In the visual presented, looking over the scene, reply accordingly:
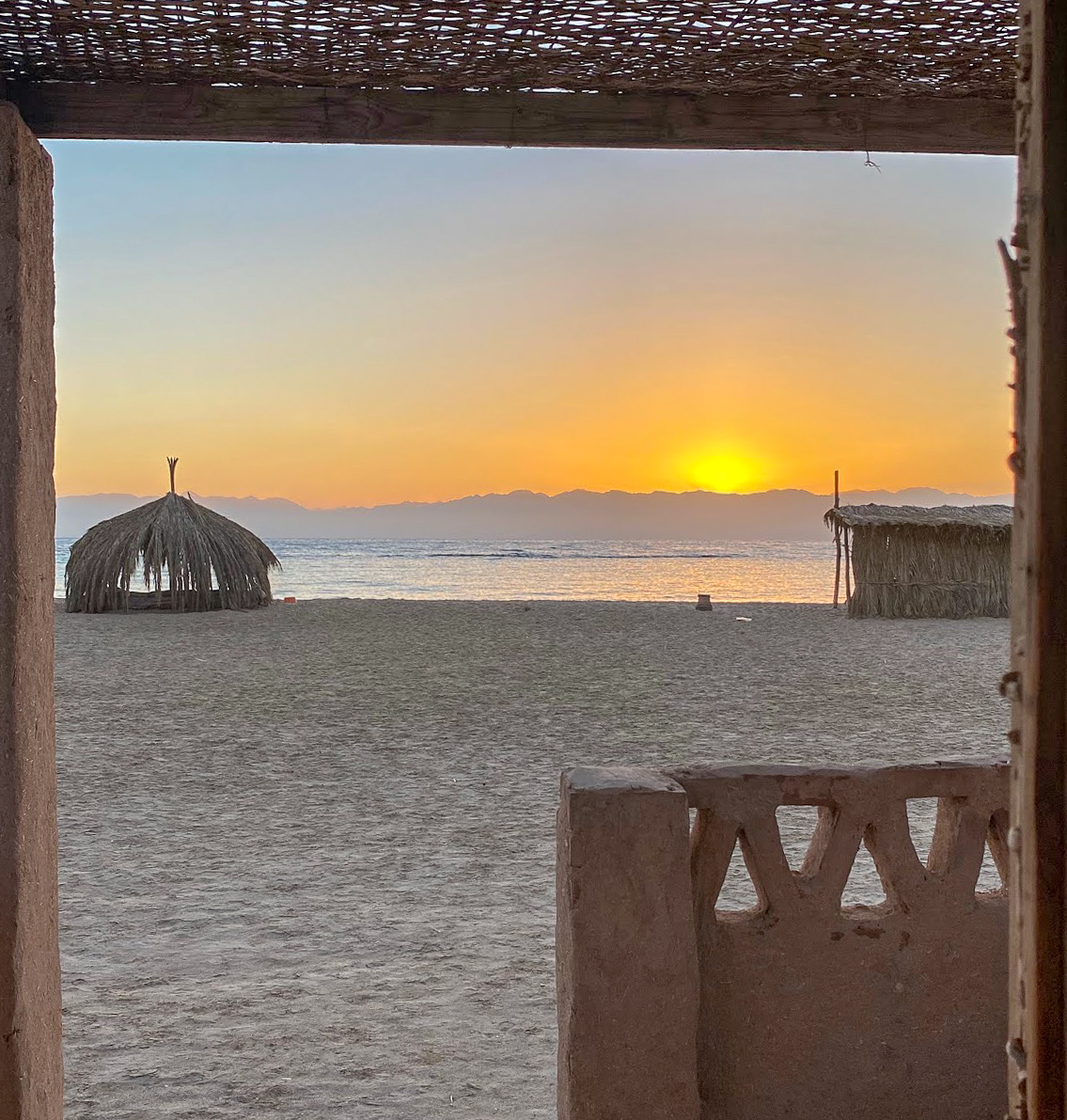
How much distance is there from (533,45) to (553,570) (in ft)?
177

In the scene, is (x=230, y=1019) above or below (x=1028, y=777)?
below

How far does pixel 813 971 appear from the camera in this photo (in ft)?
→ 9.07

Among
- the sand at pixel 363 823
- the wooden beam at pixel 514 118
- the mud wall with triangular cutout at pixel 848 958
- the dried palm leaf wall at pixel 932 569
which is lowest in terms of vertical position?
the sand at pixel 363 823

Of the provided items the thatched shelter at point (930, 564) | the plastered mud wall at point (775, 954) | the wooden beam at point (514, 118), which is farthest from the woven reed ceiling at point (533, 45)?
the thatched shelter at point (930, 564)

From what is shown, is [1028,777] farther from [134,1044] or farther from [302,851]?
[302,851]

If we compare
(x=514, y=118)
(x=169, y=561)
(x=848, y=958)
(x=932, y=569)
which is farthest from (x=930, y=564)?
(x=514, y=118)

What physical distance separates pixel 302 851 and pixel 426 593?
35.0 meters

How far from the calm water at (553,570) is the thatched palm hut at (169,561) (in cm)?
800

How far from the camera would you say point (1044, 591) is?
4.84 ft

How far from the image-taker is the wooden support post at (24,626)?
2.49 meters

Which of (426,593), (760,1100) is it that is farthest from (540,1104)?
(426,593)

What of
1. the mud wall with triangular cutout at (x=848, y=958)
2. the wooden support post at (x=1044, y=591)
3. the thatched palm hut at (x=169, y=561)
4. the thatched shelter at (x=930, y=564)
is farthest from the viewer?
the thatched shelter at (x=930, y=564)

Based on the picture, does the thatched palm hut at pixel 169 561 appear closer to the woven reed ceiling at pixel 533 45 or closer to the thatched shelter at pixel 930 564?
the thatched shelter at pixel 930 564

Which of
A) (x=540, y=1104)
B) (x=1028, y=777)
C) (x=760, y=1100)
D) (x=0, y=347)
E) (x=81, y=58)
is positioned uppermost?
(x=81, y=58)
